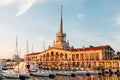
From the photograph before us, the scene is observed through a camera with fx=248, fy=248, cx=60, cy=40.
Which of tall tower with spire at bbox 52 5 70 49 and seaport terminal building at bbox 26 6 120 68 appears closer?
seaport terminal building at bbox 26 6 120 68

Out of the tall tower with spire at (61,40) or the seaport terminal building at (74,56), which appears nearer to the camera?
the seaport terminal building at (74,56)

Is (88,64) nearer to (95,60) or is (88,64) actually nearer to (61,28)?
(95,60)

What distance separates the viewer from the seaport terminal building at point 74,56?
12491 cm

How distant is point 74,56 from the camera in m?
139

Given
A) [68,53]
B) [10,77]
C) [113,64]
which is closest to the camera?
[10,77]

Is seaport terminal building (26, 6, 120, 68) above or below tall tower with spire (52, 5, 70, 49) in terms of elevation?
below

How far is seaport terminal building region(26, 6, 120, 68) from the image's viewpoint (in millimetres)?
124906

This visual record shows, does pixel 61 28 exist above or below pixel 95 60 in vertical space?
above

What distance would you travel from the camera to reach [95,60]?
411 feet

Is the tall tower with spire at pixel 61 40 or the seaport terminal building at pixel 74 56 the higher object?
the tall tower with spire at pixel 61 40

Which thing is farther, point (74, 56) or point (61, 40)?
point (61, 40)

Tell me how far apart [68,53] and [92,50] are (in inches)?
667

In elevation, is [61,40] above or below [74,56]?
above

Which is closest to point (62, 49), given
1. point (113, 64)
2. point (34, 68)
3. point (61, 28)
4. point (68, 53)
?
point (68, 53)
